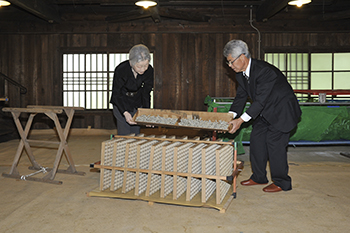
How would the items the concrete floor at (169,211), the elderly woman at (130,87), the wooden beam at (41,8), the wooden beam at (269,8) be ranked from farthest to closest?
the wooden beam at (269,8), the wooden beam at (41,8), the elderly woman at (130,87), the concrete floor at (169,211)

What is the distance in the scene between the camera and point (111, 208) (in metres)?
2.35

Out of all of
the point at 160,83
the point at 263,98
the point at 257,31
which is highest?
the point at 257,31

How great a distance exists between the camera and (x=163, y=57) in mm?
7039

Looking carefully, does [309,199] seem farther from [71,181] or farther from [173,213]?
[71,181]

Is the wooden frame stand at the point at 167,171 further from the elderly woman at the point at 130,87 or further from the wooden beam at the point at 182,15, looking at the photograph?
the wooden beam at the point at 182,15

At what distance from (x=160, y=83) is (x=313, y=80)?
3.49 metres

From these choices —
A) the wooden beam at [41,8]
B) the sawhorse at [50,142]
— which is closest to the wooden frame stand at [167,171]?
the sawhorse at [50,142]

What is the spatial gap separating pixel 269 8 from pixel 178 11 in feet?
5.66

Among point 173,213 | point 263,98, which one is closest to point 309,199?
point 263,98

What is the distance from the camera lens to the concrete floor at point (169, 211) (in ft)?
6.64

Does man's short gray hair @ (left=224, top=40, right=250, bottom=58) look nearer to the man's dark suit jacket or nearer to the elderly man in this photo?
the elderly man

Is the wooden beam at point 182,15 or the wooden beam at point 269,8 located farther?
the wooden beam at point 182,15

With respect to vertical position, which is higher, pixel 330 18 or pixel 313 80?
pixel 330 18

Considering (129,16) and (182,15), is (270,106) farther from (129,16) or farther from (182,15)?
(129,16)
